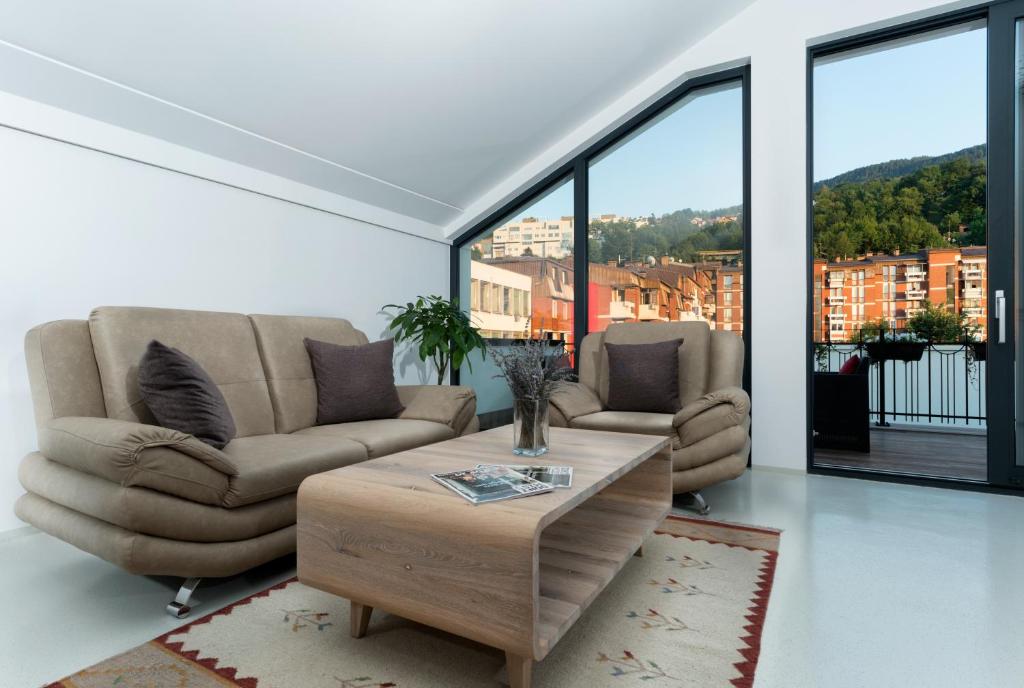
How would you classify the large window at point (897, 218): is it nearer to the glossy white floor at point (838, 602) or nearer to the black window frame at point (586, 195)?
the black window frame at point (586, 195)

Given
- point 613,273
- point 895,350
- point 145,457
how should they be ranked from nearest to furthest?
point 145,457, point 613,273, point 895,350

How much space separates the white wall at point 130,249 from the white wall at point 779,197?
9.51ft

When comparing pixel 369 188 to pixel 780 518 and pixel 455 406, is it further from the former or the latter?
pixel 780 518

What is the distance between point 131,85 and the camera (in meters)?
2.64

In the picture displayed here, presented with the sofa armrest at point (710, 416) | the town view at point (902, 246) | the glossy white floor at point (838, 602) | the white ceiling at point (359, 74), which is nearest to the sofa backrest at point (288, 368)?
the glossy white floor at point (838, 602)

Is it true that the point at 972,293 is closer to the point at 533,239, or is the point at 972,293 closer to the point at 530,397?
the point at 533,239

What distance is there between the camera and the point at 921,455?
423 centimetres

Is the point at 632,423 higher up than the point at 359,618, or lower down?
higher up

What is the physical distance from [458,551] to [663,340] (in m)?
2.71

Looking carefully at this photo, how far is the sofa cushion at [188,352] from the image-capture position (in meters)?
2.28

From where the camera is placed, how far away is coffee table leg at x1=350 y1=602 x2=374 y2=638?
5.42 ft

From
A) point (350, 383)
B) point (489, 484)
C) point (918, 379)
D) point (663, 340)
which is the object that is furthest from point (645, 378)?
point (918, 379)

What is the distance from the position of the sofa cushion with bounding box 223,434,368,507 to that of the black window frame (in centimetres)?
257

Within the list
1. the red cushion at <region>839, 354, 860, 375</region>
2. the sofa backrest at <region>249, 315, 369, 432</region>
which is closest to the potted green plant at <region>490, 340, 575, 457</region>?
the sofa backrest at <region>249, 315, 369, 432</region>
